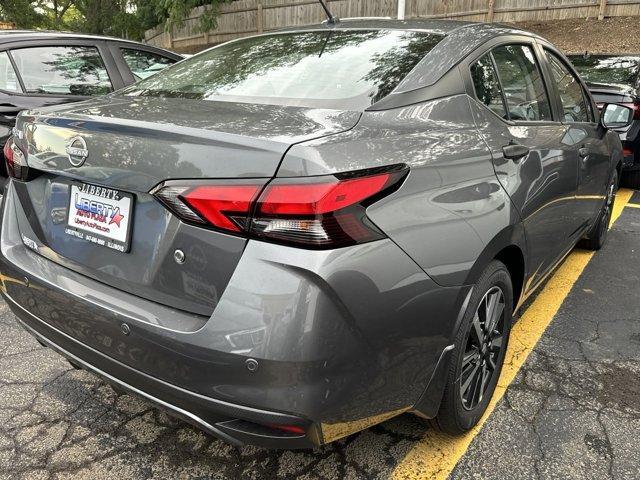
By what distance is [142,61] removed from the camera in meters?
5.12

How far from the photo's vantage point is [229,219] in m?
1.53

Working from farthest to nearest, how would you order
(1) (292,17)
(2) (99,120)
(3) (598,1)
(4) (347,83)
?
(1) (292,17), (3) (598,1), (4) (347,83), (2) (99,120)

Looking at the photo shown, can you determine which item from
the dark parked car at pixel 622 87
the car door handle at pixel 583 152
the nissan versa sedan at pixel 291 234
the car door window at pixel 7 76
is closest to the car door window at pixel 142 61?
the car door window at pixel 7 76

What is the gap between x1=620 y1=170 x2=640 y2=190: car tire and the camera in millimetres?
6471

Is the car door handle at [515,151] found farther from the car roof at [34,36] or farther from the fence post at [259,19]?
the fence post at [259,19]

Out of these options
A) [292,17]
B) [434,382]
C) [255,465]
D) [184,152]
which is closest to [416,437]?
[434,382]

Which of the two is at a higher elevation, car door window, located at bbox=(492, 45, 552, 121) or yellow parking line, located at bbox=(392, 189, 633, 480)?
car door window, located at bbox=(492, 45, 552, 121)

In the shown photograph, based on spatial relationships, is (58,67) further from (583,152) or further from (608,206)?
(608,206)

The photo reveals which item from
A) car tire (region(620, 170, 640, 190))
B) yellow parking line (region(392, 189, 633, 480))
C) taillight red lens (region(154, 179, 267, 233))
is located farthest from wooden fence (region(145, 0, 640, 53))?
taillight red lens (region(154, 179, 267, 233))

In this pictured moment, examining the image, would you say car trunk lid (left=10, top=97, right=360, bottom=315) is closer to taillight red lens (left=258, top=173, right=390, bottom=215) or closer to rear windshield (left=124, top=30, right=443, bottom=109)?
taillight red lens (left=258, top=173, right=390, bottom=215)

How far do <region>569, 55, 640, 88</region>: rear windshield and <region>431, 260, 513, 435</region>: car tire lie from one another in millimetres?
4891

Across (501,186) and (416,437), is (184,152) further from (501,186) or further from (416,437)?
(416,437)

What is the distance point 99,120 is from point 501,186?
4.98 ft

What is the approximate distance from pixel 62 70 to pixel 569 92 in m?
3.86
